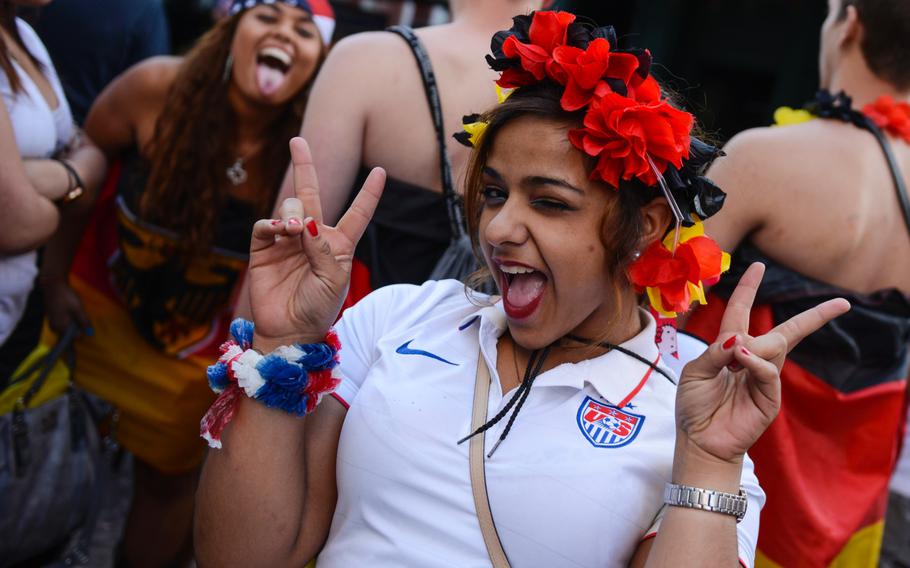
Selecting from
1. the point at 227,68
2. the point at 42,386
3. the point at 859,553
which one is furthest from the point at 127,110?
the point at 859,553

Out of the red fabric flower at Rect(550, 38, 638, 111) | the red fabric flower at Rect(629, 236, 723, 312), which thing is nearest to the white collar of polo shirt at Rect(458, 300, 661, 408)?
the red fabric flower at Rect(629, 236, 723, 312)

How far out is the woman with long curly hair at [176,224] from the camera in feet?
11.0

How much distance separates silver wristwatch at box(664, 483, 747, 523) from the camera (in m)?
1.53

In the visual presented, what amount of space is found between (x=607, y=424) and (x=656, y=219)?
1.40 ft

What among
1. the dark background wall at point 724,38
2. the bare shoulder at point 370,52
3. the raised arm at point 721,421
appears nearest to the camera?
the raised arm at point 721,421

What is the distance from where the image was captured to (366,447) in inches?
70.1

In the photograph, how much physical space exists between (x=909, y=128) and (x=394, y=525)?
2036 millimetres

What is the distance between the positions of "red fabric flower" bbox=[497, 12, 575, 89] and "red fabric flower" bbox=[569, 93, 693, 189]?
141mm

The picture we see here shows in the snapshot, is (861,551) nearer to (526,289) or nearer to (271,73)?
(526,289)

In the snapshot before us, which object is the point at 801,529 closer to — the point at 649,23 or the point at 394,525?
the point at 394,525

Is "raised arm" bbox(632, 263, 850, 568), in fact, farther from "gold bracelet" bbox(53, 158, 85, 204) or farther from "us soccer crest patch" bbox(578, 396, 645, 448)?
Result: "gold bracelet" bbox(53, 158, 85, 204)

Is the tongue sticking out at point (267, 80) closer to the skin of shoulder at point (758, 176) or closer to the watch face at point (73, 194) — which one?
the watch face at point (73, 194)

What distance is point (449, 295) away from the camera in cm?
207

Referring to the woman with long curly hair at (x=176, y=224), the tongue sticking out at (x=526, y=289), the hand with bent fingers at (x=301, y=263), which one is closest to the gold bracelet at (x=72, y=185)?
the woman with long curly hair at (x=176, y=224)
